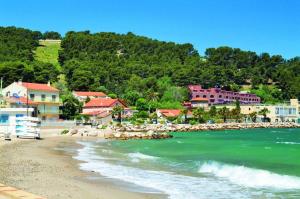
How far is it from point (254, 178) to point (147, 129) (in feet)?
172

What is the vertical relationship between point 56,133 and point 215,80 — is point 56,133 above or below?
below

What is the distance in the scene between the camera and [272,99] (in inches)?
5655

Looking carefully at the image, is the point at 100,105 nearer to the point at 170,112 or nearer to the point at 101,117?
the point at 101,117

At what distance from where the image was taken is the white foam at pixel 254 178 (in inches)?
697

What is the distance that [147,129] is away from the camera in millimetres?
71750

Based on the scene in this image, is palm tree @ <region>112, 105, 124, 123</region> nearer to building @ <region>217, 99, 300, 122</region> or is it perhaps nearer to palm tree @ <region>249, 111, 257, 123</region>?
palm tree @ <region>249, 111, 257, 123</region>

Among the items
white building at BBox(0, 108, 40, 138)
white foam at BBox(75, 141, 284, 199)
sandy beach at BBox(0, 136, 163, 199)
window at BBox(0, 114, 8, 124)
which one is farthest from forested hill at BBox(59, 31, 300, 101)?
sandy beach at BBox(0, 136, 163, 199)

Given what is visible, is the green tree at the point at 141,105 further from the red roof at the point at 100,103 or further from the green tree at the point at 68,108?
the green tree at the point at 68,108

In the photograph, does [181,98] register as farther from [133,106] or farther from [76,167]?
[76,167]

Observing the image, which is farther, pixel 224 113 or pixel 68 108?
pixel 224 113

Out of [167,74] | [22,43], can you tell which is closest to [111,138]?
[167,74]

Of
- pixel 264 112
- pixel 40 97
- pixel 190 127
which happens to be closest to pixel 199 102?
pixel 264 112

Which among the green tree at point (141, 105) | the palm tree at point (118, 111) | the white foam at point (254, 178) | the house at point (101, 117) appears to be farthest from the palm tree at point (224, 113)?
the white foam at point (254, 178)

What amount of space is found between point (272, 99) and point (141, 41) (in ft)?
184
